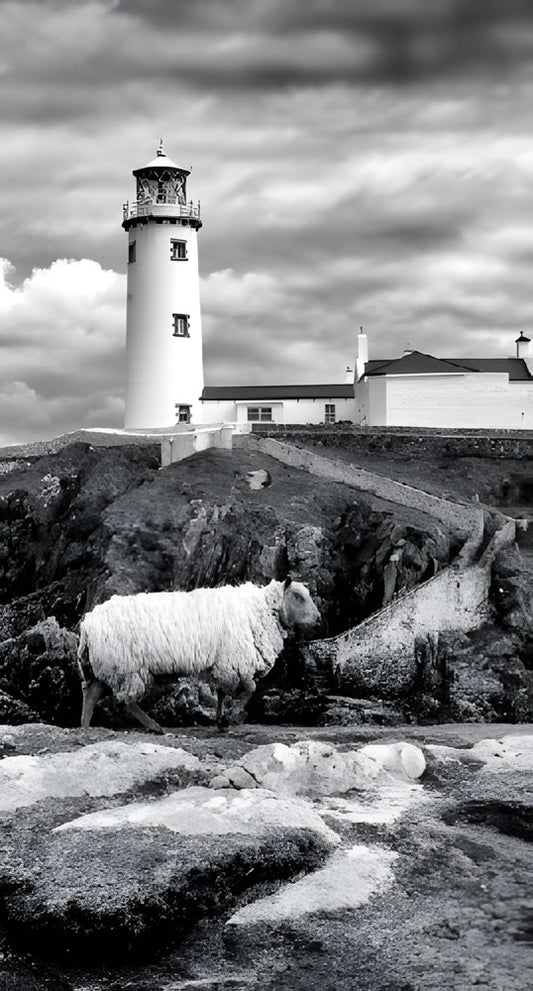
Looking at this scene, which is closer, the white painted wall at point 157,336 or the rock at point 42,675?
the rock at point 42,675

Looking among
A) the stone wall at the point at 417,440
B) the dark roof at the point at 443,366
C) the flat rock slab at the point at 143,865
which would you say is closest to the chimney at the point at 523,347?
the dark roof at the point at 443,366

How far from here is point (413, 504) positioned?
95.6ft

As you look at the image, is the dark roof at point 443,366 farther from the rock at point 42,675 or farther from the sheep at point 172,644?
the sheep at point 172,644

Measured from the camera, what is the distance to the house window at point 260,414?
144 ft

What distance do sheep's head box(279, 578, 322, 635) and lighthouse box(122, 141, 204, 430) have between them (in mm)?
22488

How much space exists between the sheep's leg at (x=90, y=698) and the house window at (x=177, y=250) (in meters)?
26.4

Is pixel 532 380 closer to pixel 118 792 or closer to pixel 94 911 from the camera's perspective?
pixel 118 792

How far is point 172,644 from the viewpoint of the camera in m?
18.2

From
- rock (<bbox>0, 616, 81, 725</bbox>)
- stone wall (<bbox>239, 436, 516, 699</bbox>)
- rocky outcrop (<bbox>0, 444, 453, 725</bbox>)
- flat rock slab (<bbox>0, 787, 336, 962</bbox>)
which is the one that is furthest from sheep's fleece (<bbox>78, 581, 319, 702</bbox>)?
flat rock slab (<bbox>0, 787, 336, 962</bbox>)

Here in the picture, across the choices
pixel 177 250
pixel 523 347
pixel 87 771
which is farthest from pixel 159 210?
pixel 87 771

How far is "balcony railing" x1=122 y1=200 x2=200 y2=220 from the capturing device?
136 ft

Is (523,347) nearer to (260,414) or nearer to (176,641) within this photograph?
(260,414)

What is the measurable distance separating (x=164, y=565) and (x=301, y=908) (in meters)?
15.2

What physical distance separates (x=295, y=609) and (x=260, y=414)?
2483 centimetres
